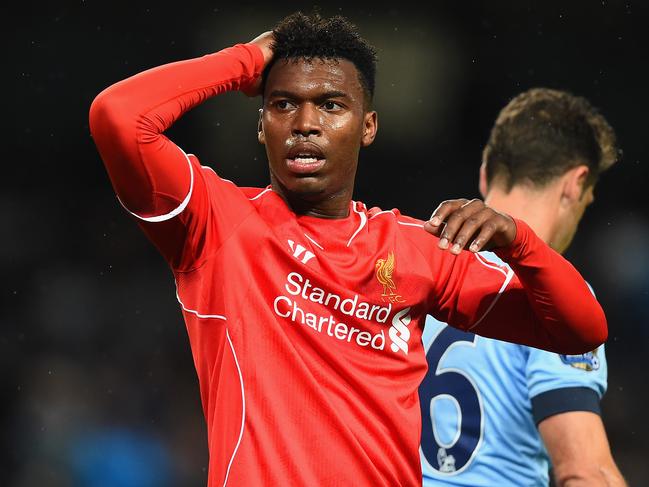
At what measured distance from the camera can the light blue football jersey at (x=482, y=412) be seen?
3.63 m

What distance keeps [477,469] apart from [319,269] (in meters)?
1.35

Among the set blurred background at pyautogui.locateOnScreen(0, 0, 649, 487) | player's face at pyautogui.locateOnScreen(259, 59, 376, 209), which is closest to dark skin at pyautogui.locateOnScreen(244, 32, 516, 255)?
player's face at pyautogui.locateOnScreen(259, 59, 376, 209)

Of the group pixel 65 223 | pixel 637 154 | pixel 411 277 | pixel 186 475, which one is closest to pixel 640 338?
pixel 637 154

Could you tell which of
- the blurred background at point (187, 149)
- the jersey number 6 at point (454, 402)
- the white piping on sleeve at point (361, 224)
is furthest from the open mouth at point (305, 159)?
the blurred background at point (187, 149)

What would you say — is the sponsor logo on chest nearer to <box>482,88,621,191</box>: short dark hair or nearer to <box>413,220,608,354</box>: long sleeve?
<box>413,220,608,354</box>: long sleeve

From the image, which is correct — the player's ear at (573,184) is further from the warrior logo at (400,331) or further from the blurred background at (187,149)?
the blurred background at (187,149)

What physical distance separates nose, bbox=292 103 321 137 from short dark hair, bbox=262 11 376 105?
0.16m

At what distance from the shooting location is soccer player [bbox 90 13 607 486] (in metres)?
2.48

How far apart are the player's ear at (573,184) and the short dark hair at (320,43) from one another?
149cm

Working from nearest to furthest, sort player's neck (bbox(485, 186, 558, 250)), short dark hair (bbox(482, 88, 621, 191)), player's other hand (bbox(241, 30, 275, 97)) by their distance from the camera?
player's other hand (bbox(241, 30, 275, 97)), player's neck (bbox(485, 186, 558, 250)), short dark hair (bbox(482, 88, 621, 191))

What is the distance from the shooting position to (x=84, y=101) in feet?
30.2

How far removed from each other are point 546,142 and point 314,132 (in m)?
1.78

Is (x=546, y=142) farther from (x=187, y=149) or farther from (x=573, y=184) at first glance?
(x=187, y=149)

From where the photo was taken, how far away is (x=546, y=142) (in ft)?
13.8
